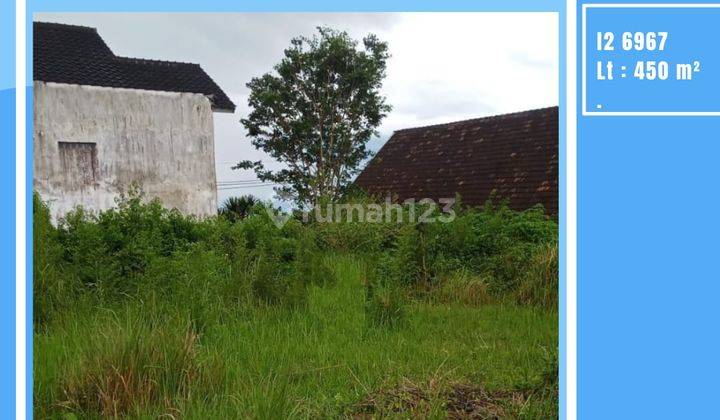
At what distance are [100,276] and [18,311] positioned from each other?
434 centimetres

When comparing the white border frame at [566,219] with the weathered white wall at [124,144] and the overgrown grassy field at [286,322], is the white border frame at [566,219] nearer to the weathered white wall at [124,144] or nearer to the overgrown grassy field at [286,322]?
the overgrown grassy field at [286,322]

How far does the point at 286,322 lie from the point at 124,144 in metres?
8.23

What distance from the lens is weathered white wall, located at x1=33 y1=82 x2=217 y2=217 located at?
12.0 meters

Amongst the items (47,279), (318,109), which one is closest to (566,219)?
(47,279)

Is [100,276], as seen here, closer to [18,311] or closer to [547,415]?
[18,311]

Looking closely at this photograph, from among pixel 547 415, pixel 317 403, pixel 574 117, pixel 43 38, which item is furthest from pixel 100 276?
pixel 43 38

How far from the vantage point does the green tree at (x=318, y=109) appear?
12.5 meters

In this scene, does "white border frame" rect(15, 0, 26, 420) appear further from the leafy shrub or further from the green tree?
the green tree

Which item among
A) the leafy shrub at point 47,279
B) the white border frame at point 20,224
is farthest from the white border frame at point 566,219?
the leafy shrub at point 47,279

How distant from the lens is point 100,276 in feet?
22.9

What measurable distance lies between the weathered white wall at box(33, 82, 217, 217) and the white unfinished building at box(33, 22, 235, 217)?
20mm

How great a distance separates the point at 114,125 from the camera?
12656 mm

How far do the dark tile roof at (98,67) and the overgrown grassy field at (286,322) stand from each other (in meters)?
5.26

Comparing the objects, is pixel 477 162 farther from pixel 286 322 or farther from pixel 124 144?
pixel 286 322
